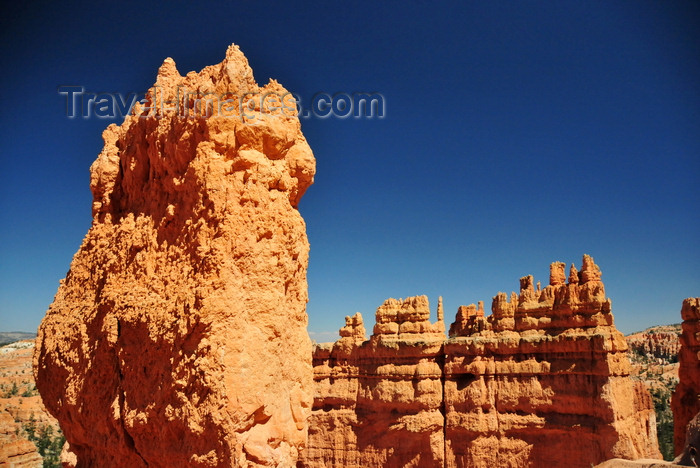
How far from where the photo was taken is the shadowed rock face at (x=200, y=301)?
229 inches

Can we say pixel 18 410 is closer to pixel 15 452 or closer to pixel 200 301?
pixel 15 452

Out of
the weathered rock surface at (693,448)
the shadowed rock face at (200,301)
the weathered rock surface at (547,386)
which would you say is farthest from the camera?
the weathered rock surface at (547,386)

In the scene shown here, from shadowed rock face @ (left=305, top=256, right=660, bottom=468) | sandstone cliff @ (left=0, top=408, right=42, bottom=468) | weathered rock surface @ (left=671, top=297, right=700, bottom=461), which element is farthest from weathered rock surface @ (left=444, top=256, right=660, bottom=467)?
sandstone cliff @ (left=0, top=408, right=42, bottom=468)

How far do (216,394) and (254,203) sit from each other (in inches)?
89.4

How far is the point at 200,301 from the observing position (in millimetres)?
5863

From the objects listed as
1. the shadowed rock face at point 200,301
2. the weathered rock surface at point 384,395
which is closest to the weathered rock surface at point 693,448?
the shadowed rock face at point 200,301

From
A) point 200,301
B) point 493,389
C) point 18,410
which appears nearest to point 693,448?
point 200,301

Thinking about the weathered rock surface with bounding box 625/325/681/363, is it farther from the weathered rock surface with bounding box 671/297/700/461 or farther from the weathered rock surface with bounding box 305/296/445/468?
the weathered rock surface with bounding box 305/296/445/468

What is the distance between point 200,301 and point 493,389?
2787cm

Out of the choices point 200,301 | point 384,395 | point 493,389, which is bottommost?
point 384,395

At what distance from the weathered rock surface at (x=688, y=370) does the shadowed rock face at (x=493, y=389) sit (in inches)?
85.6

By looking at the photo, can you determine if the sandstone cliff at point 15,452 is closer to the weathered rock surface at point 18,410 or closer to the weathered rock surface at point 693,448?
the weathered rock surface at point 18,410

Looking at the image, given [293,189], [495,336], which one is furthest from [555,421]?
[293,189]

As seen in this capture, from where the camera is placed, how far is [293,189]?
7105 mm
